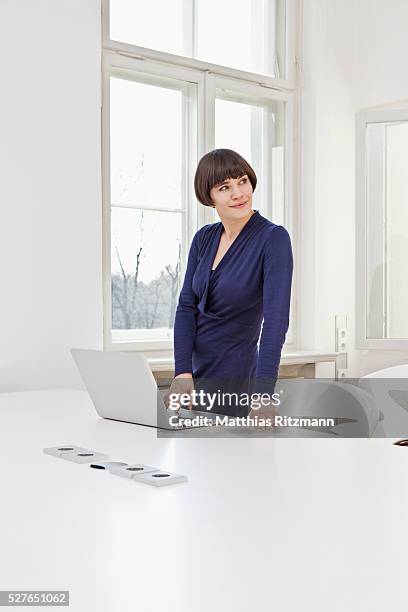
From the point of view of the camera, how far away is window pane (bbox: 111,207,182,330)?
144 inches

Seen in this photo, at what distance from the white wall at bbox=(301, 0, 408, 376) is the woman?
1853 millimetres

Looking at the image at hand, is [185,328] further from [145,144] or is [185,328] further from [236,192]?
[145,144]

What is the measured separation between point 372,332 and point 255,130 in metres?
1.28

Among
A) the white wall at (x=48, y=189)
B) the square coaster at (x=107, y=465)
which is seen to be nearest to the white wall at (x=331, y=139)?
the white wall at (x=48, y=189)

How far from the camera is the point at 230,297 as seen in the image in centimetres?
233

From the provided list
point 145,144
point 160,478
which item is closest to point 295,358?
point 145,144

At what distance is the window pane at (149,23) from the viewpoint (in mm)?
3660

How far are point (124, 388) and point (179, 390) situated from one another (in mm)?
301

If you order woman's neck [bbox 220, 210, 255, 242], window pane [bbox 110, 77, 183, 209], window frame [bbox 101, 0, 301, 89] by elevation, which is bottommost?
woman's neck [bbox 220, 210, 255, 242]

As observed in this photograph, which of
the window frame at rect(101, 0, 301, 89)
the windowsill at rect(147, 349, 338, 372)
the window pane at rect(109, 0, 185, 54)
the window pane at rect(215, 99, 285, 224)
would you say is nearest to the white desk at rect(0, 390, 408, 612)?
the windowsill at rect(147, 349, 338, 372)

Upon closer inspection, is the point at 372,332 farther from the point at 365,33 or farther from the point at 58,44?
the point at 58,44

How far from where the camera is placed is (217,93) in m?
4.00

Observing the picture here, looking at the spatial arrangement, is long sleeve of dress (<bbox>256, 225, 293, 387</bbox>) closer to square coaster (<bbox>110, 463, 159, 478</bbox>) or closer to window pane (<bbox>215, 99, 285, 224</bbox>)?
square coaster (<bbox>110, 463, 159, 478</bbox>)

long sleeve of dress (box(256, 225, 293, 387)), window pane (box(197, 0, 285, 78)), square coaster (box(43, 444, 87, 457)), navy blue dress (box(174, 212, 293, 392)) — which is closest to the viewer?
square coaster (box(43, 444, 87, 457))
